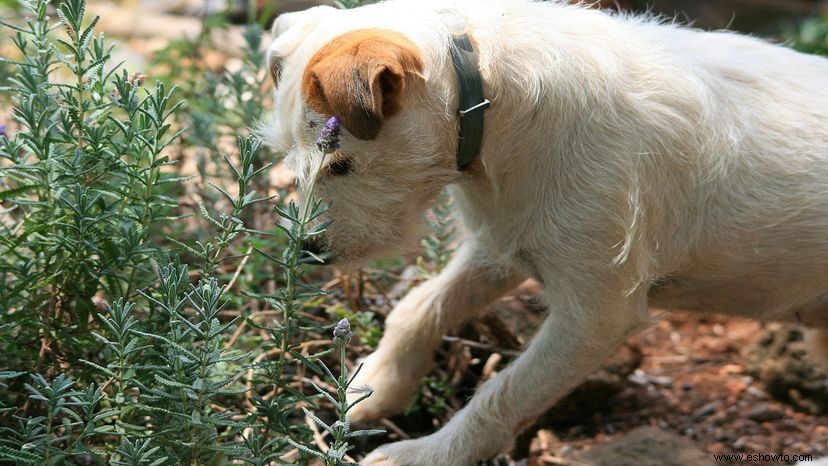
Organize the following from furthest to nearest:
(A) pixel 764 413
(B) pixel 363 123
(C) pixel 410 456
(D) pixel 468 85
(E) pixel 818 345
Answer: (A) pixel 764 413 < (E) pixel 818 345 < (C) pixel 410 456 < (D) pixel 468 85 < (B) pixel 363 123

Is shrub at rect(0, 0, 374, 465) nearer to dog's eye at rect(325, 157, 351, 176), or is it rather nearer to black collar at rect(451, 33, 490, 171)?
dog's eye at rect(325, 157, 351, 176)

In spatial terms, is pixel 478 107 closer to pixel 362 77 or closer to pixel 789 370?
pixel 362 77

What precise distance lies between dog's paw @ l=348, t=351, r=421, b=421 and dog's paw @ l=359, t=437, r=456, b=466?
50 cm

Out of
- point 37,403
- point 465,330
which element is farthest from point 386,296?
point 37,403

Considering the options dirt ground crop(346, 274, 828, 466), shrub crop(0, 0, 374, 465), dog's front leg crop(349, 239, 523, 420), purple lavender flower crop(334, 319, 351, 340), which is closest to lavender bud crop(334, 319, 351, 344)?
purple lavender flower crop(334, 319, 351, 340)

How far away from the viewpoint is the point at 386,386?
371 centimetres

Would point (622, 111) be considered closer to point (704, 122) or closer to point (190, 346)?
point (704, 122)

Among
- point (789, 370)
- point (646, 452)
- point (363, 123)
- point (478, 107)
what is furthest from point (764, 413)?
point (363, 123)

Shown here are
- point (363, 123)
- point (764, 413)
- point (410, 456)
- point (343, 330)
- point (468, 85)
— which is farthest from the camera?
point (764, 413)

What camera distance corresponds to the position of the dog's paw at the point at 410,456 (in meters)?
3.16

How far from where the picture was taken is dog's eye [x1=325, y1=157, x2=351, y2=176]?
2932 mm

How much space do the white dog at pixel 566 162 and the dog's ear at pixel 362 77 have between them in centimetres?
1

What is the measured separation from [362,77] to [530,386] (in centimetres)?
127

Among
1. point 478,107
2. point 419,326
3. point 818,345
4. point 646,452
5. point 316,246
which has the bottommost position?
point 646,452
